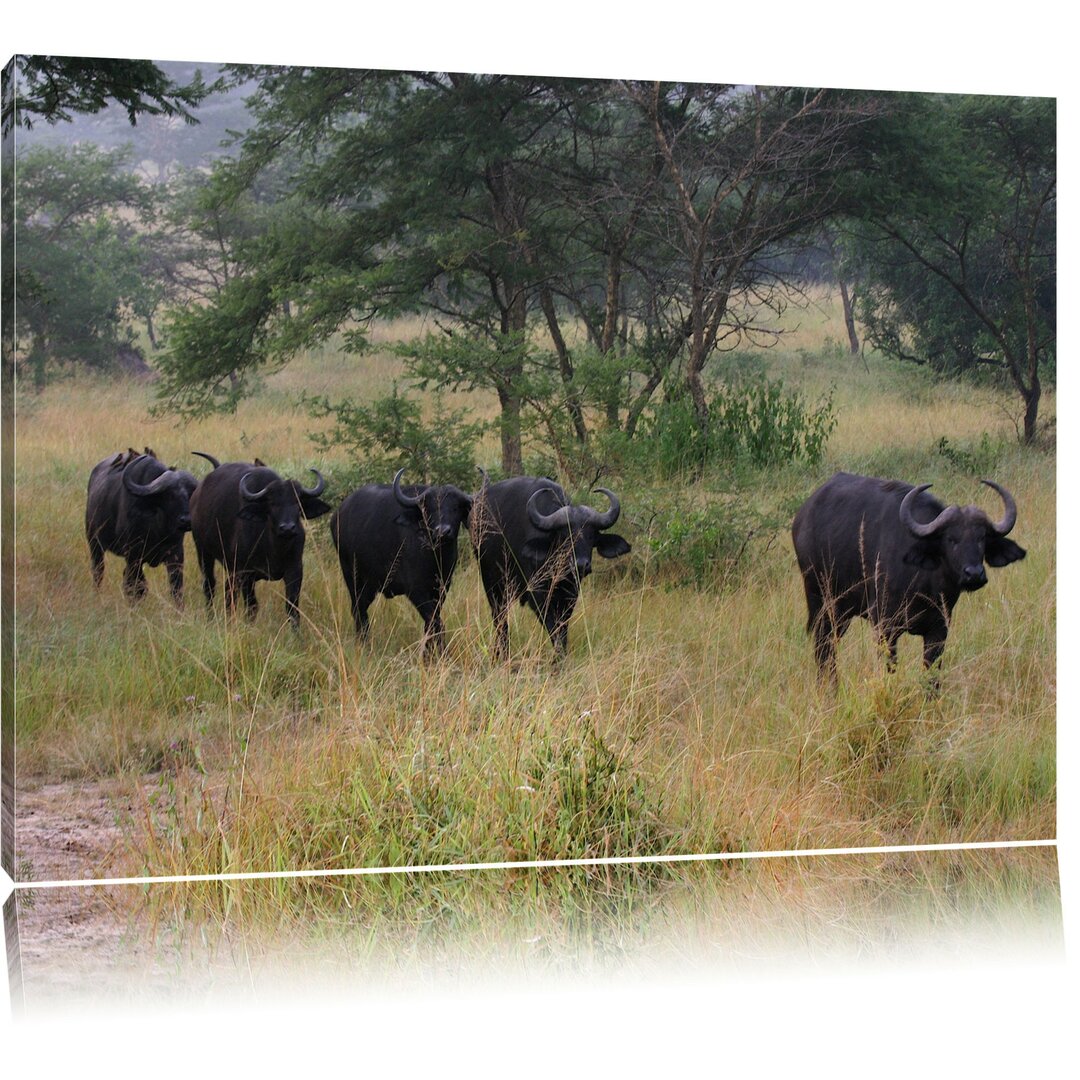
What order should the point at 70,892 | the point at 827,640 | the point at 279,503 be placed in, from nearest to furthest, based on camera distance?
the point at 70,892, the point at 827,640, the point at 279,503

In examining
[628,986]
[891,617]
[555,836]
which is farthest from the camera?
[891,617]

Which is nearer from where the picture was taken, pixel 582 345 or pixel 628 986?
pixel 628 986

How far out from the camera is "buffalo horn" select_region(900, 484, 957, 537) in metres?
7.20

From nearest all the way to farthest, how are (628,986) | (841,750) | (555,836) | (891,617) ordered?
(628,986)
(555,836)
(841,750)
(891,617)

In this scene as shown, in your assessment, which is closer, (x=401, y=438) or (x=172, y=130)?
(x=172, y=130)

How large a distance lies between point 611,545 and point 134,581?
7.68 feet

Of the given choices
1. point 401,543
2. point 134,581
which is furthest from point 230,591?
point 401,543

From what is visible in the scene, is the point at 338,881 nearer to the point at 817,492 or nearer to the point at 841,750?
the point at 841,750

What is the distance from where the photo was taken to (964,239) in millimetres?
7918

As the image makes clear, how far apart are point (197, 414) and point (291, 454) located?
1.75 ft

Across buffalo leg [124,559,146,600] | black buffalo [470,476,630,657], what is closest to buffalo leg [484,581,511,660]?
black buffalo [470,476,630,657]

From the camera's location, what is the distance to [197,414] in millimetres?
7590

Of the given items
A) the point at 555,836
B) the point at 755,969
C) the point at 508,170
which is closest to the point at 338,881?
the point at 555,836

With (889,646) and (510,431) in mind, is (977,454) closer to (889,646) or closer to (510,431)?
(889,646)
